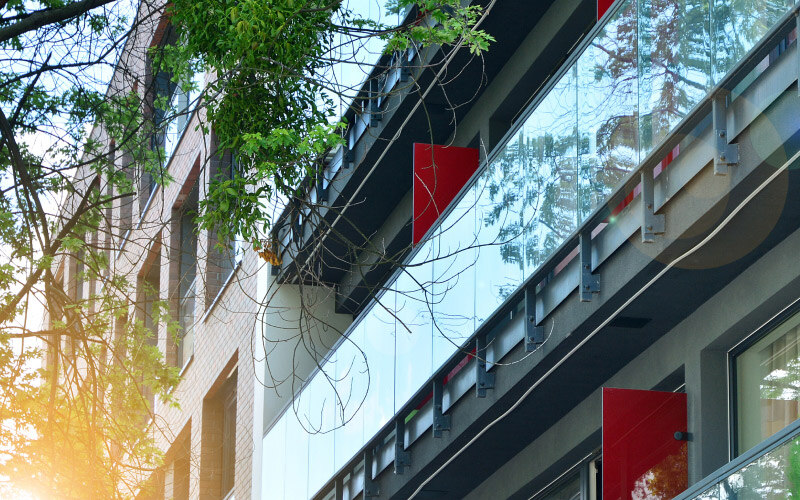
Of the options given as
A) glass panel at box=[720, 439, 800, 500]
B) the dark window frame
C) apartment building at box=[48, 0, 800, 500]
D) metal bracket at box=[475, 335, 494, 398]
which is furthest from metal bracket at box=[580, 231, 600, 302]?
glass panel at box=[720, 439, 800, 500]

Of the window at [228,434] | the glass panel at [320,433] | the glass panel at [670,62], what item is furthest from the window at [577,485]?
the window at [228,434]

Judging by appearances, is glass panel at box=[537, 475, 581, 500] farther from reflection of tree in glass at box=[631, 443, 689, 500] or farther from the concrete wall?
reflection of tree in glass at box=[631, 443, 689, 500]

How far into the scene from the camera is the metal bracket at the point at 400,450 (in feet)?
49.6

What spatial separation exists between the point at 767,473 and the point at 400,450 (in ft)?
25.9

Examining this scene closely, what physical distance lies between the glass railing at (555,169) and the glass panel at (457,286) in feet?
0.06

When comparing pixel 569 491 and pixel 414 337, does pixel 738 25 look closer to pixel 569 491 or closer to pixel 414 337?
pixel 569 491

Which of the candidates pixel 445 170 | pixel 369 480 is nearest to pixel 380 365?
pixel 369 480

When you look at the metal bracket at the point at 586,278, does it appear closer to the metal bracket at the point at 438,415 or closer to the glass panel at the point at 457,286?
the glass panel at the point at 457,286

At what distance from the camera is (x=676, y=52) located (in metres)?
9.41

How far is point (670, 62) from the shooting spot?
948 cm

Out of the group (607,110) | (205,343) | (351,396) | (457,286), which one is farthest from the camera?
(205,343)

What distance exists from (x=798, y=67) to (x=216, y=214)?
4.29m

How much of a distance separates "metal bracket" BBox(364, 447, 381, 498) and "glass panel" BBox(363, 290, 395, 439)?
33 centimetres

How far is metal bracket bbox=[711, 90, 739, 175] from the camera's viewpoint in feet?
29.3
